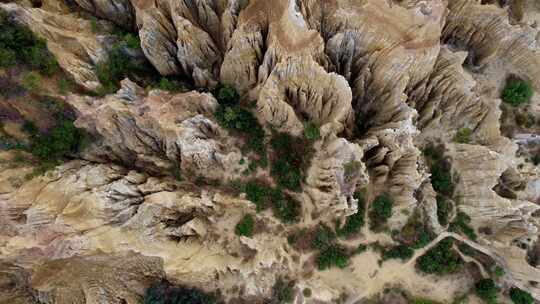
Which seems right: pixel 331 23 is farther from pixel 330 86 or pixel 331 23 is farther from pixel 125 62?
pixel 125 62

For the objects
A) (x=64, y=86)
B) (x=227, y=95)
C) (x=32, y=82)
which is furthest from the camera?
(x=227, y=95)

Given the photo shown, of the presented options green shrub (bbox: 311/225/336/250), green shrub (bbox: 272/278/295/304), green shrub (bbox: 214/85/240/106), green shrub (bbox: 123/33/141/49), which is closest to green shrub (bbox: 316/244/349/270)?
green shrub (bbox: 311/225/336/250)

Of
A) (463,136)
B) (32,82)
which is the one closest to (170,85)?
(32,82)

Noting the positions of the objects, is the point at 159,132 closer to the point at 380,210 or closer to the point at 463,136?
the point at 380,210

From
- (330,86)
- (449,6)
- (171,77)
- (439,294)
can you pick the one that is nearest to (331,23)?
(330,86)

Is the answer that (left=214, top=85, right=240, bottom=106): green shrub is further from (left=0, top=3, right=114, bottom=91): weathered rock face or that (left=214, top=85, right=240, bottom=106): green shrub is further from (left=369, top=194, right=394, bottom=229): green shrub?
(left=369, top=194, right=394, bottom=229): green shrub
